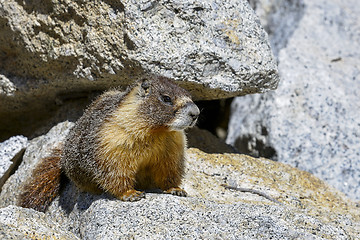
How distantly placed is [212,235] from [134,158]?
104cm

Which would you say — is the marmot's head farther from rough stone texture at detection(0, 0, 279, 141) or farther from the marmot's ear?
rough stone texture at detection(0, 0, 279, 141)

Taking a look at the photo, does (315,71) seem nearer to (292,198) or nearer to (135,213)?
(292,198)

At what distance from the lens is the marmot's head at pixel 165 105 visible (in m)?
4.16

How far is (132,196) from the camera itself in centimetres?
433

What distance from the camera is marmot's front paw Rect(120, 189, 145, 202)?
4.31 meters

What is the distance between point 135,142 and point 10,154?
84.2 inches

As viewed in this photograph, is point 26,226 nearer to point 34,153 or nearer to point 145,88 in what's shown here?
point 145,88

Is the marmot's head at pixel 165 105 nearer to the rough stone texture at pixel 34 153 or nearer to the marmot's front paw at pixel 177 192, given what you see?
the marmot's front paw at pixel 177 192

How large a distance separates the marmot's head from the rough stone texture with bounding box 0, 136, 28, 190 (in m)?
2.12

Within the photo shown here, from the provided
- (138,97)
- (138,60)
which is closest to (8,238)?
(138,97)

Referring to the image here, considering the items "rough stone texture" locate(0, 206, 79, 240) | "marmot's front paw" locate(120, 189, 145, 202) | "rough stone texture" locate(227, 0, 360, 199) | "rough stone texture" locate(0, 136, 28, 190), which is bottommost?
"rough stone texture" locate(0, 136, 28, 190)

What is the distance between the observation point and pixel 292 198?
4.95 meters

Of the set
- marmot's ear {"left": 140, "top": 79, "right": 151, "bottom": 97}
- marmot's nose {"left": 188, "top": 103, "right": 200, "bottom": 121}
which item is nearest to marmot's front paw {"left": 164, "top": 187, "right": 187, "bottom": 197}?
→ marmot's nose {"left": 188, "top": 103, "right": 200, "bottom": 121}

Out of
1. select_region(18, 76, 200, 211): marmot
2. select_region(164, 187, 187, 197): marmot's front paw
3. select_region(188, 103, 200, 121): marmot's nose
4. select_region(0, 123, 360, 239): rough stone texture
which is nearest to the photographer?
select_region(0, 123, 360, 239): rough stone texture
